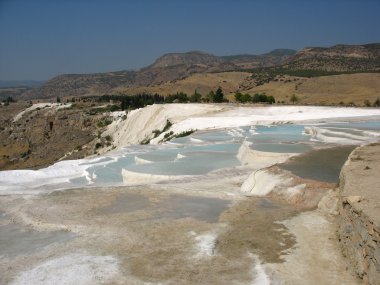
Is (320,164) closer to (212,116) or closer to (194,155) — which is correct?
(194,155)

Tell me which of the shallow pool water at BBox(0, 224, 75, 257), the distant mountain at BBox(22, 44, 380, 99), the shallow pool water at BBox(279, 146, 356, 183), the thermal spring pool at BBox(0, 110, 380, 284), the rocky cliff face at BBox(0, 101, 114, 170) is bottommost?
the rocky cliff face at BBox(0, 101, 114, 170)

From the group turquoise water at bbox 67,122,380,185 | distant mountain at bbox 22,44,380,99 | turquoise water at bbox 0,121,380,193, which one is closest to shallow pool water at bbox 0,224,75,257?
turquoise water at bbox 0,121,380,193

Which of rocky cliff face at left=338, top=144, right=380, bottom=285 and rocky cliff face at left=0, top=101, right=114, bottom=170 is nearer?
rocky cliff face at left=338, top=144, right=380, bottom=285

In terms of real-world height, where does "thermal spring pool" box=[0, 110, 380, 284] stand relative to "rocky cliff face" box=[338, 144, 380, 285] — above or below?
below

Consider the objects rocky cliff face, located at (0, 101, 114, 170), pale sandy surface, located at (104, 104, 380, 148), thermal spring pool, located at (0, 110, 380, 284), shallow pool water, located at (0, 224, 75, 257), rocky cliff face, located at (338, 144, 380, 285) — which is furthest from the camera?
rocky cliff face, located at (0, 101, 114, 170)

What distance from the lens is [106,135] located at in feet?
145

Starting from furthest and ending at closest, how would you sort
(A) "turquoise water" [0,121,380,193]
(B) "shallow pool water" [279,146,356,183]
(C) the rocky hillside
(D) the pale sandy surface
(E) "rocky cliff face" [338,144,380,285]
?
(C) the rocky hillside < (D) the pale sandy surface < (A) "turquoise water" [0,121,380,193] < (B) "shallow pool water" [279,146,356,183] < (E) "rocky cliff face" [338,144,380,285]

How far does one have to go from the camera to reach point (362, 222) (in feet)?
20.4

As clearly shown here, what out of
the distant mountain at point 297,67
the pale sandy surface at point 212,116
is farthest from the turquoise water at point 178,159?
the distant mountain at point 297,67

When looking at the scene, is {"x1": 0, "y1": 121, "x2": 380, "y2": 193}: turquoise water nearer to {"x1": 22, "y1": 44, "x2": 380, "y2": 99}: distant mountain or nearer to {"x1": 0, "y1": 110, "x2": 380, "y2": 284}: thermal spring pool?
{"x1": 0, "y1": 110, "x2": 380, "y2": 284}: thermal spring pool

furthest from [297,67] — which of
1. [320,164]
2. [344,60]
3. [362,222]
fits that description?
[362,222]

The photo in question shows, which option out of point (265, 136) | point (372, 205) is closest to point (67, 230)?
point (372, 205)

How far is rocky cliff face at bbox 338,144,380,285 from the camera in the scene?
5731mm

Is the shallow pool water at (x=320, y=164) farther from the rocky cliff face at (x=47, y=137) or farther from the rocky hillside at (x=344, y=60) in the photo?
the rocky hillside at (x=344, y=60)
